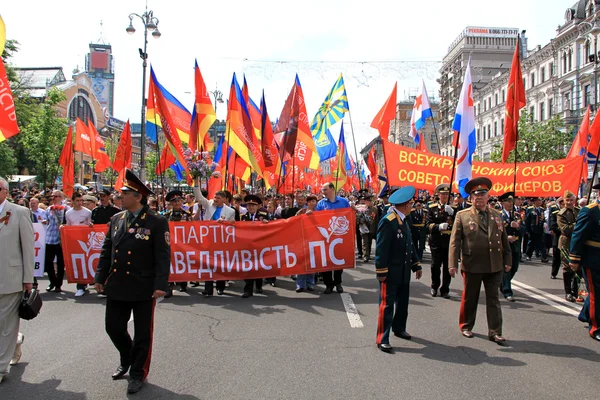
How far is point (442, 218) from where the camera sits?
9.05 metres

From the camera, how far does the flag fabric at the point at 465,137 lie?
9.45 meters

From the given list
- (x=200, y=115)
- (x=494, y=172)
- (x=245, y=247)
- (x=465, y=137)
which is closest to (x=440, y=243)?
(x=465, y=137)

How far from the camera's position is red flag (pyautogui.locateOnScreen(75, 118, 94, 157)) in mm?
20547

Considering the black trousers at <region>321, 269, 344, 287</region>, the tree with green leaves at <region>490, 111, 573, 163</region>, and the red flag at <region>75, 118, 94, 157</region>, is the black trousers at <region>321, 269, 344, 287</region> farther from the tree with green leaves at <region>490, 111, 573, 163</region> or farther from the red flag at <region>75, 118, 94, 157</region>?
the tree with green leaves at <region>490, 111, 573, 163</region>

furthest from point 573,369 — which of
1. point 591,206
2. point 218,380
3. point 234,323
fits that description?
point 234,323

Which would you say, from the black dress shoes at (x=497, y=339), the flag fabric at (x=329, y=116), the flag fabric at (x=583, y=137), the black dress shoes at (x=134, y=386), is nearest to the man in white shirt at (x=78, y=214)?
the black dress shoes at (x=134, y=386)

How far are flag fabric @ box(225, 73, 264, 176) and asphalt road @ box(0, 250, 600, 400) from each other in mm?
5846

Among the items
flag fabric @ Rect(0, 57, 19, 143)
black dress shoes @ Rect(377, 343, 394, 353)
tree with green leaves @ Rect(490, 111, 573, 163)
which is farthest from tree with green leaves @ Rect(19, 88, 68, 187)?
tree with green leaves @ Rect(490, 111, 573, 163)

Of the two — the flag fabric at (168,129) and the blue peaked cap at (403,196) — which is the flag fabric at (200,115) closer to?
the flag fabric at (168,129)

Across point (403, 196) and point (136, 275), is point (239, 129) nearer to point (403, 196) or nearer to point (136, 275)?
point (403, 196)

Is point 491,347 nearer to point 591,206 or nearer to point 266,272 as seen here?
point 591,206

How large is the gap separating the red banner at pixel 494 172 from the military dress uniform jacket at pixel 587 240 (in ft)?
16.5

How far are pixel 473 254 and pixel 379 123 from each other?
8.77 m

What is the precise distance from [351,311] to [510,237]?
3130 mm
